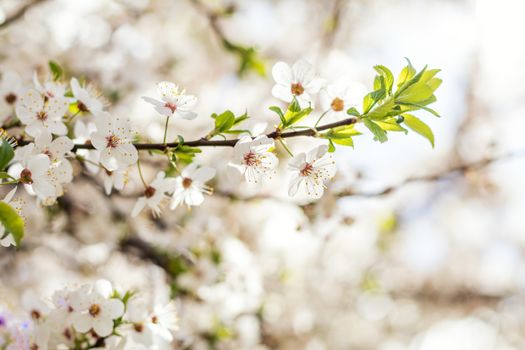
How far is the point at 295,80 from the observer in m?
1.22

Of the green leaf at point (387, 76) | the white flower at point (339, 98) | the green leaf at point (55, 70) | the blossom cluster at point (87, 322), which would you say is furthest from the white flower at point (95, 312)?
the green leaf at point (387, 76)

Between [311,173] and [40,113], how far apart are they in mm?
610

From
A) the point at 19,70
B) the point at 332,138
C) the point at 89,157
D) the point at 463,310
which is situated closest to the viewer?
the point at 332,138

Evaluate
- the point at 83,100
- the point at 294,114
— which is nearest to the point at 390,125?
the point at 294,114

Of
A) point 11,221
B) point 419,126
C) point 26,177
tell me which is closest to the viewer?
point 11,221

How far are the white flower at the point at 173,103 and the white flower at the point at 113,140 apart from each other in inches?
3.2

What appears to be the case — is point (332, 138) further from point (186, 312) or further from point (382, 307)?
point (382, 307)

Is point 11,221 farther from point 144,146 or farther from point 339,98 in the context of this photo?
point 339,98

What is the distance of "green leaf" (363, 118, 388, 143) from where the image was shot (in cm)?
107

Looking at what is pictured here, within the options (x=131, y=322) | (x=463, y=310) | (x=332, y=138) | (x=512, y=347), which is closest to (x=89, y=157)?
(x=131, y=322)

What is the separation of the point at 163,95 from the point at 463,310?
14.8 ft

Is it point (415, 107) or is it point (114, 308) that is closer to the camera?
point (415, 107)

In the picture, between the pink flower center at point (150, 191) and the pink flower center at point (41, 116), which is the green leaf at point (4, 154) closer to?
the pink flower center at point (41, 116)

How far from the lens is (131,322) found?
4.50 feet
